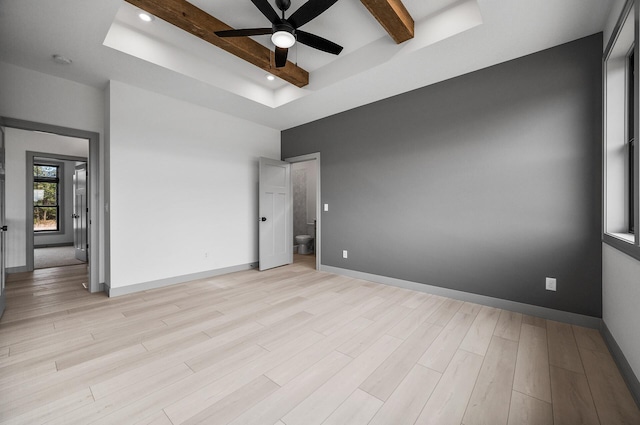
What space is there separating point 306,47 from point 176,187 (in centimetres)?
262

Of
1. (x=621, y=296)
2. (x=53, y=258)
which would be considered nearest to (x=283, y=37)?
(x=621, y=296)

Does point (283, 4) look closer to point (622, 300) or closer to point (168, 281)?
point (622, 300)

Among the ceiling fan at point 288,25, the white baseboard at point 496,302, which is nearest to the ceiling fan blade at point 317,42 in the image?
the ceiling fan at point 288,25

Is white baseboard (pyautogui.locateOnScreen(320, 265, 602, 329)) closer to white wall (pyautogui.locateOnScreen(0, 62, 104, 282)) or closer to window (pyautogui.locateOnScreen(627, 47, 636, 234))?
window (pyautogui.locateOnScreen(627, 47, 636, 234))

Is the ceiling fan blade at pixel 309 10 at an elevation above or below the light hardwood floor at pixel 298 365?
above

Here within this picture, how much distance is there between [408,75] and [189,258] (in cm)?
392

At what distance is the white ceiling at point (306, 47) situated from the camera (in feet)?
7.07

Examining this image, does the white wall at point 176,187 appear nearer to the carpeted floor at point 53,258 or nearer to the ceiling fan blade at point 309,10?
the ceiling fan blade at point 309,10

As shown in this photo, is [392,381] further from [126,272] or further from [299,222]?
[299,222]

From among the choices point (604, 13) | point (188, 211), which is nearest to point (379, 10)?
point (604, 13)

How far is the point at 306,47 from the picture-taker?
2988 mm

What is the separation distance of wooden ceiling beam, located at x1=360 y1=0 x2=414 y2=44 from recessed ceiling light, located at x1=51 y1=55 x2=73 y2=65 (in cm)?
312

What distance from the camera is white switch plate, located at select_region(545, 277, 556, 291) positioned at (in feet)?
8.34

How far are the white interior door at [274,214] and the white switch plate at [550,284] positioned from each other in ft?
12.6
